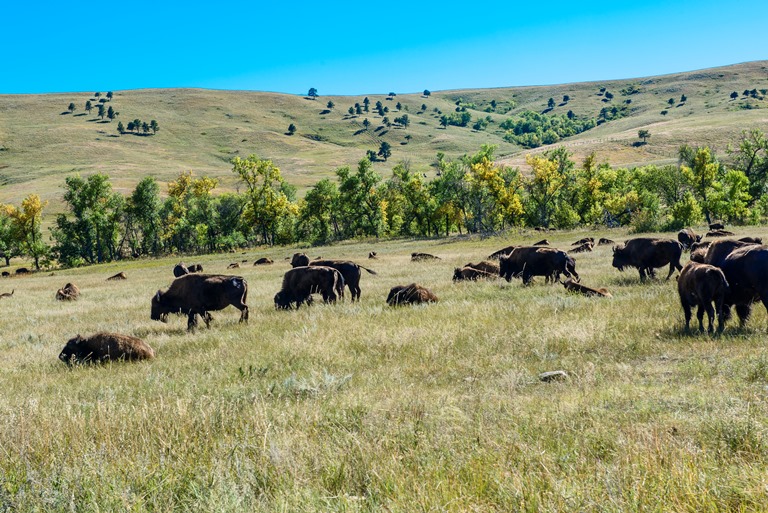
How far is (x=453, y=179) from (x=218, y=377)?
6761 cm

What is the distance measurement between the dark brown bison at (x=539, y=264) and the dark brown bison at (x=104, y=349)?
1272cm

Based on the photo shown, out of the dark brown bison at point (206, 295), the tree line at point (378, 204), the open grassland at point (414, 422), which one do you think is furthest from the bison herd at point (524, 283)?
the tree line at point (378, 204)

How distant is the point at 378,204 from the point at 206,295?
66075mm

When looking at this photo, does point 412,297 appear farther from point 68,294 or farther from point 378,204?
point 378,204

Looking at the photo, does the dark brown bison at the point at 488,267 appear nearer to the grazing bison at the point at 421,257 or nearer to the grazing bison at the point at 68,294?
the grazing bison at the point at 421,257

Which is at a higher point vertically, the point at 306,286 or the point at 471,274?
the point at 306,286

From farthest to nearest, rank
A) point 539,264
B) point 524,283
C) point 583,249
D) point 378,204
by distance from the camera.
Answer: point 378,204
point 583,249
point 539,264
point 524,283

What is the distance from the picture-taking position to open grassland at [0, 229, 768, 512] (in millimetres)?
3439

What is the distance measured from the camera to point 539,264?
18.3m

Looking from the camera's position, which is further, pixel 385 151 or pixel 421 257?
pixel 385 151

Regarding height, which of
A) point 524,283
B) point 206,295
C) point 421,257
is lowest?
point 421,257

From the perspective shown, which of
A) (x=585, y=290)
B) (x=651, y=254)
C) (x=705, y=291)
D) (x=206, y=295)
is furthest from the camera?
(x=651, y=254)

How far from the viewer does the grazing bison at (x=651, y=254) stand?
16.8 m

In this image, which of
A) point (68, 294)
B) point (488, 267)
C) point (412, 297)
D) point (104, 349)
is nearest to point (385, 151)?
point (68, 294)
